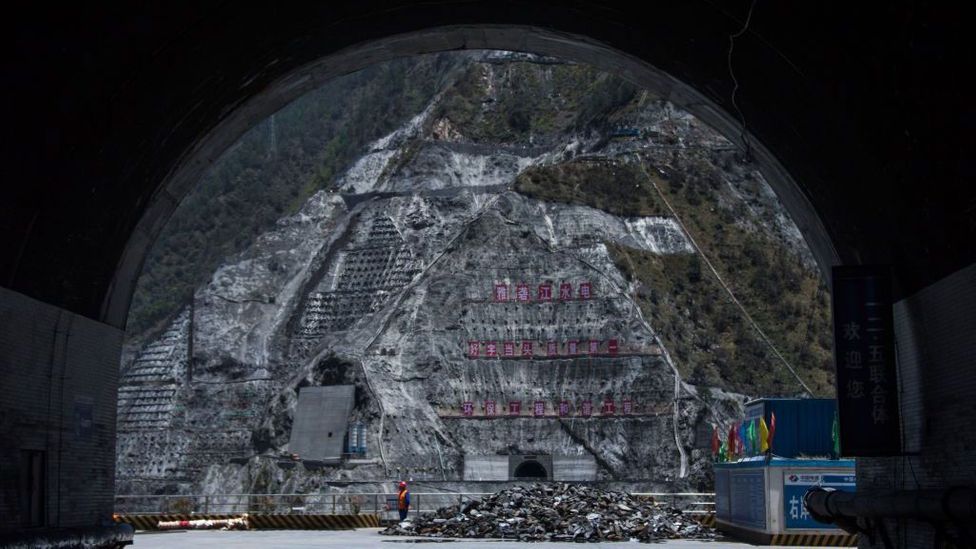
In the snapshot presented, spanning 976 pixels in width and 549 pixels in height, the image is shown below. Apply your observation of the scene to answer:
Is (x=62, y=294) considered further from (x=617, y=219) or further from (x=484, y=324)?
(x=617, y=219)

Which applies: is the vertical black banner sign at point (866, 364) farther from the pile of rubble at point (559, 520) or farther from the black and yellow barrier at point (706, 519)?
the black and yellow barrier at point (706, 519)

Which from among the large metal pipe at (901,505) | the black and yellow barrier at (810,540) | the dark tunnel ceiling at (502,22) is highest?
the dark tunnel ceiling at (502,22)

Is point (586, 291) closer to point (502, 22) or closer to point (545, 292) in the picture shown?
point (545, 292)

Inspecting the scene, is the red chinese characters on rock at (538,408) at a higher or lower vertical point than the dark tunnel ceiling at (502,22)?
lower

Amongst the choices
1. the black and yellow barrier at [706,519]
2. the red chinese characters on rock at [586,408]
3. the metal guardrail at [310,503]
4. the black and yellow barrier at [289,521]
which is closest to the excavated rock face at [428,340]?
the red chinese characters on rock at [586,408]

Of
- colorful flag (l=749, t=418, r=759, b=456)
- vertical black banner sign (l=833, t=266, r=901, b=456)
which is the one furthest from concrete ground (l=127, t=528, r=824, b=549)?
vertical black banner sign (l=833, t=266, r=901, b=456)

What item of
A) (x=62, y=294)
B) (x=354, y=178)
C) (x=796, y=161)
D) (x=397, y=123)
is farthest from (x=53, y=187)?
(x=397, y=123)
